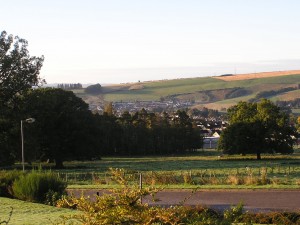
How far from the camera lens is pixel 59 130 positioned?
204 feet

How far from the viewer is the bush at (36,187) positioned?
22.4m

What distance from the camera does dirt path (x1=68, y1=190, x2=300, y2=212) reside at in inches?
872

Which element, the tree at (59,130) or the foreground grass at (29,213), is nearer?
the foreground grass at (29,213)

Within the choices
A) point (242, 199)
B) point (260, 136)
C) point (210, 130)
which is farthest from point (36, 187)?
point (210, 130)

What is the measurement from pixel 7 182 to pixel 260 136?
53.6 metres

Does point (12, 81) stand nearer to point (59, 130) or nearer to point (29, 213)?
point (59, 130)

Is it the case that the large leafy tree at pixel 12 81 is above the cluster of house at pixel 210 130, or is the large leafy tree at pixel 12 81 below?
above

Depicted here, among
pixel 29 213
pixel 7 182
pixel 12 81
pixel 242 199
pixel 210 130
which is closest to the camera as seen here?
pixel 29 213

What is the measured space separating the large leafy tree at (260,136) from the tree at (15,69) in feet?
91.6

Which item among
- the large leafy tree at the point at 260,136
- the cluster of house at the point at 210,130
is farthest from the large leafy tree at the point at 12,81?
the cluster of house at the point at 210,130

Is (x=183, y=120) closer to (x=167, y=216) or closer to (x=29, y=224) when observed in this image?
Answer: (x=29, y=224)

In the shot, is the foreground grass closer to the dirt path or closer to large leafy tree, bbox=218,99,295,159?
the dirt path

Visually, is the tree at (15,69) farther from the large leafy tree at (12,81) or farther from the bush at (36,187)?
the bush at (36,187)

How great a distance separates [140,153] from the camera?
100 metres
